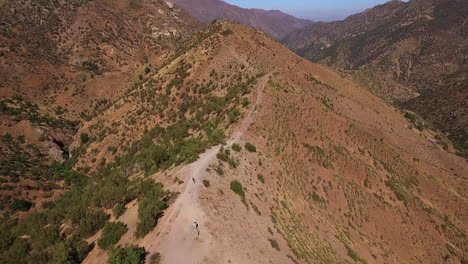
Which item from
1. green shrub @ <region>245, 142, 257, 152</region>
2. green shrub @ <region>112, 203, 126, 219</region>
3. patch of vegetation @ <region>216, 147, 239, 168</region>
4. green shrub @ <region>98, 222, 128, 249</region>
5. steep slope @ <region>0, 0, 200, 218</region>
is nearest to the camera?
green shrub @ <region>98, 222, 128, 249</region>

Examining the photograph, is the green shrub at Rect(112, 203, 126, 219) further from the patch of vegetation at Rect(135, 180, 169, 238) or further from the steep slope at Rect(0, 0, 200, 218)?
the steep slope at Rect(0, 0, 200, 218)

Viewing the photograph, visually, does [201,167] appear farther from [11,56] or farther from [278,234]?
[11,56]

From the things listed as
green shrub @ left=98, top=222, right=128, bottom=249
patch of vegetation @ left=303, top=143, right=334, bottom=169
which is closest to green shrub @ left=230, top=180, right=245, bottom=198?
green shrub @ left=98, top=222, right=128, bottom=249

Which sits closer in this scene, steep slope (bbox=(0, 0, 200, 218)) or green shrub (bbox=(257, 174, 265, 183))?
green shrub (bbox=(257, 174, 265, 183))

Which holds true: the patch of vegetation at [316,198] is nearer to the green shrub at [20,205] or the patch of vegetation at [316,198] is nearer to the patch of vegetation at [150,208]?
the patch of vegetation at [150,208]

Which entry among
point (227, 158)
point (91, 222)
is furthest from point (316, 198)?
point (91, 222)

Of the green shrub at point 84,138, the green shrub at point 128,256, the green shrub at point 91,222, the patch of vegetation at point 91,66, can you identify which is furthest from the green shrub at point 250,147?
the patch of vegetation at point 91,66

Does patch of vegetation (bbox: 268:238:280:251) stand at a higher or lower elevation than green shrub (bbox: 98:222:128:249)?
higher
